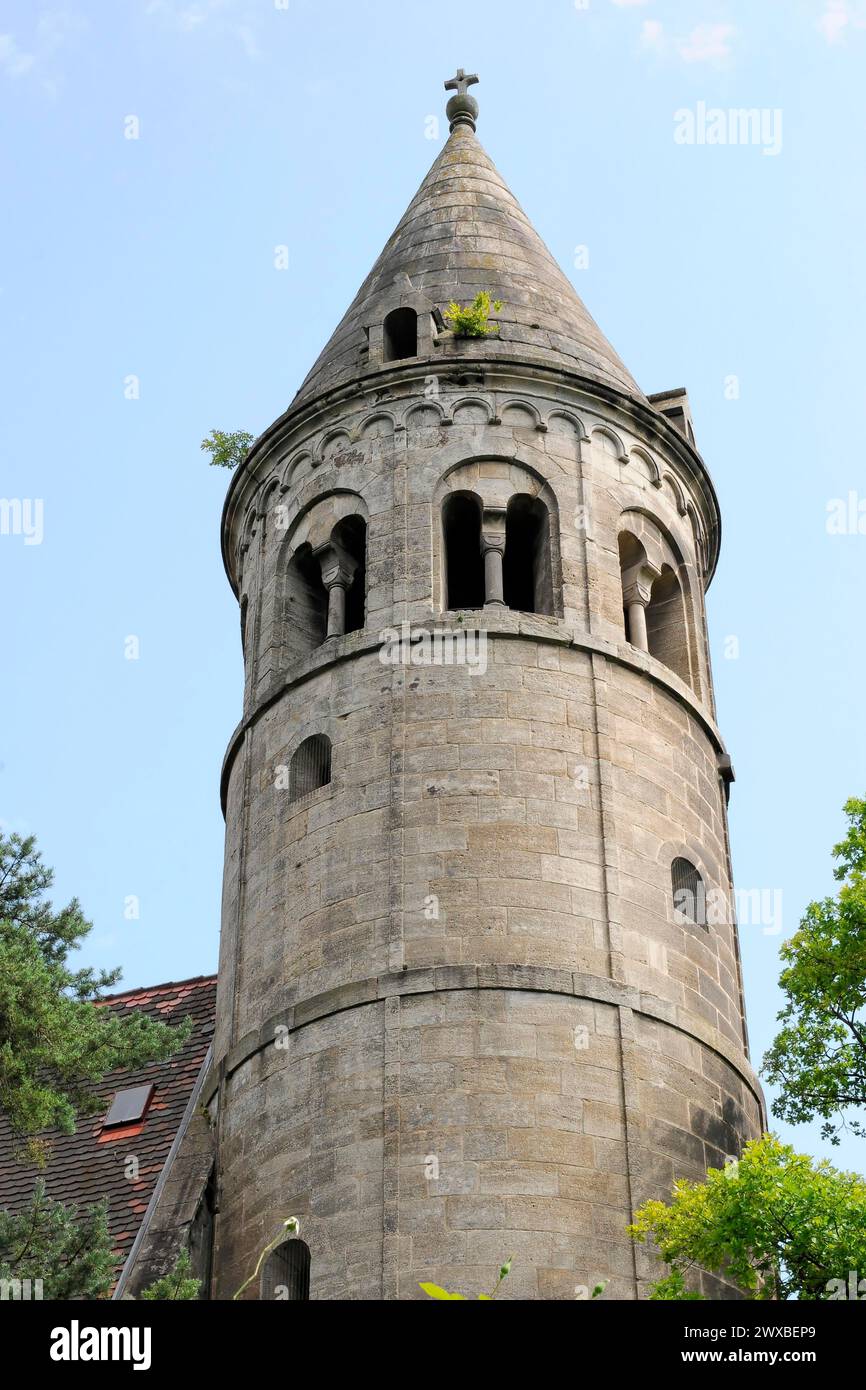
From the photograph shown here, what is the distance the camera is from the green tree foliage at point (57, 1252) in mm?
16016

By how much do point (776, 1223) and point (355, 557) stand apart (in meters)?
12.2

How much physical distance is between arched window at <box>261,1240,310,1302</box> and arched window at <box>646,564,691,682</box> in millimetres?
9297

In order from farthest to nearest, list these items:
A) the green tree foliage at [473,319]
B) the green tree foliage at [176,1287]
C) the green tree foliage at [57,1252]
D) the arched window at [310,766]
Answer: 1. the green tree foliage at [473,319]
2. the arched window at [310,766]
3. the green tree foliage at [176,1287]
4. the green tree foliage at [57,1252]

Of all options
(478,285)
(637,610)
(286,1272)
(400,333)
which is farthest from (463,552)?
(286,1272)

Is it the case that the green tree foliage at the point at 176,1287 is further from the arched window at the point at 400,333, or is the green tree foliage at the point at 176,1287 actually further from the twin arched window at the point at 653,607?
the arched window at the point at 400,333

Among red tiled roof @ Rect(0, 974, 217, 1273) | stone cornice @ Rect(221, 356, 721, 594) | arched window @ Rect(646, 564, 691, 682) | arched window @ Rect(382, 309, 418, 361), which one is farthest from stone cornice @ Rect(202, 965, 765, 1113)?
arched window @ Rect(382, 309, 418, 361)

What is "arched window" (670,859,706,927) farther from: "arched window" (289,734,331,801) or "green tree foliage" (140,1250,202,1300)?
"green tree foliage" (140,1250,202,1300)

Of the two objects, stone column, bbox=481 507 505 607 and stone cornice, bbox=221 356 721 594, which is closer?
stone column, bbox=481 507 505 607

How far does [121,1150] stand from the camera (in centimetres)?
2506

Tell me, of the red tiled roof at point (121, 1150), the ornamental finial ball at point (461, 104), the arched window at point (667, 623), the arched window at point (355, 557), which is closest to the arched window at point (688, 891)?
the arched window at point (667, 623)

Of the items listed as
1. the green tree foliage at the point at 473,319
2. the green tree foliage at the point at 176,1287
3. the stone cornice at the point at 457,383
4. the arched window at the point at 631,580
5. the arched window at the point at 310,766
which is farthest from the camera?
the green tree foliage at the point at 473,319

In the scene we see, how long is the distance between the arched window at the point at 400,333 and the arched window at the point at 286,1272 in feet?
39.9

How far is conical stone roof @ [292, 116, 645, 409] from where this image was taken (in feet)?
90.9

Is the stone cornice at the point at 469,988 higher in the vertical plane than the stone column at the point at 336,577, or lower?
lower
